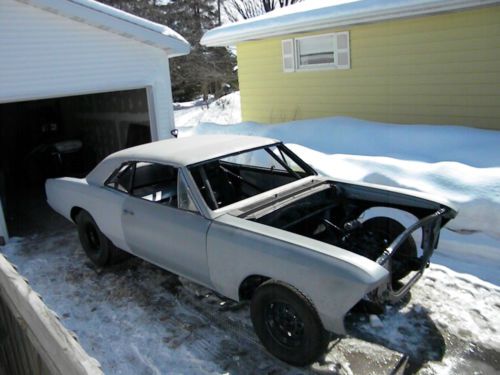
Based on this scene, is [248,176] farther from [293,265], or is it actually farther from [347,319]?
[293,265]

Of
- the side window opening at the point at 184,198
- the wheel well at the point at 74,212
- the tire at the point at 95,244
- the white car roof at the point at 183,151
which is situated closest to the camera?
the side window opening at the point at 184,198

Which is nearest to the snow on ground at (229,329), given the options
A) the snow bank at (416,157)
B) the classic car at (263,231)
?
the classic car at (263,231)

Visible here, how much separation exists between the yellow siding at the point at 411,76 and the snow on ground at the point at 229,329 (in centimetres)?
473

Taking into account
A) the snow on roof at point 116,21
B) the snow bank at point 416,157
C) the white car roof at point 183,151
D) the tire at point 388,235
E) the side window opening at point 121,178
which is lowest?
the tire at point 388,235

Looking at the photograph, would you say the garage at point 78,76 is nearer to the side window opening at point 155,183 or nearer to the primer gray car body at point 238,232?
the primer gray car body at point 238,232

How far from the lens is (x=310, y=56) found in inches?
422

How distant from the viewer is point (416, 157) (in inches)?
278

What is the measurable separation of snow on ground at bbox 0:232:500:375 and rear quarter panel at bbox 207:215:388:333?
0.49 metres

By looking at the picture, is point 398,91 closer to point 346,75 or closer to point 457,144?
point 346,75

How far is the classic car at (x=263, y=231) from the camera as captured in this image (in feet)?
10.7

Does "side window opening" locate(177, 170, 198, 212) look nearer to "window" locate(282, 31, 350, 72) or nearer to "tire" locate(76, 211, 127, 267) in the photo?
"tire" locate(76, 211, 127, 267)

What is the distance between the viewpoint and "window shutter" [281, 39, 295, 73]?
1091cm

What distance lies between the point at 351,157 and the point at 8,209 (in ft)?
20.4

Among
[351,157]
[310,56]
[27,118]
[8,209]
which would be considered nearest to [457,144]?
[351,157]
